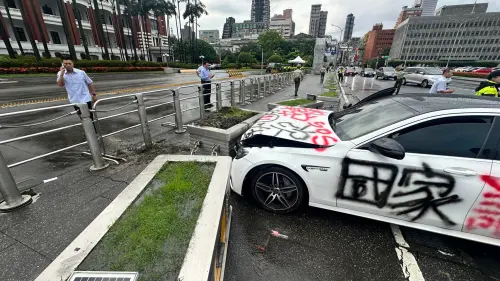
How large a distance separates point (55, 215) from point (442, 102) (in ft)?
16.3

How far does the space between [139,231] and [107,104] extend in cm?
1019

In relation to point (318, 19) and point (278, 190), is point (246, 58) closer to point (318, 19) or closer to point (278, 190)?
point (278, 190)

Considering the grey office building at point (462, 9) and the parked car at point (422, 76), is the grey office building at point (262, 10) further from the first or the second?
the parked car at point (422, 76)

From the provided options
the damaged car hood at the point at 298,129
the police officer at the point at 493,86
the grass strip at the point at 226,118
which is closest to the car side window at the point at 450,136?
the damaged car hood at the point at 298,129

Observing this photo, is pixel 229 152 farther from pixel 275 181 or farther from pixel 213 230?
pixel 213 230

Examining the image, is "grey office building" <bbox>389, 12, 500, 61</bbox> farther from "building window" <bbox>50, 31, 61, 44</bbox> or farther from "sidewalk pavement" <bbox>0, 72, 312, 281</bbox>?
"building window" <bbox>50, 31, 61, 44</bbox>

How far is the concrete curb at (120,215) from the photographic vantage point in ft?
4.09

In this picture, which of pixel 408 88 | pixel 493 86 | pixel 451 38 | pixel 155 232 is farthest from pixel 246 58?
pixel 451 38

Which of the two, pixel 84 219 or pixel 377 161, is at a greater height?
pixel 377 161

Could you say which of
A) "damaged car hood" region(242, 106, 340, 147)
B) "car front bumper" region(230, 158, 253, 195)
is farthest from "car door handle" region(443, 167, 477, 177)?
"car front bumper" region(230, 158, 253, 195)

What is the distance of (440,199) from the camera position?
88.2 inches

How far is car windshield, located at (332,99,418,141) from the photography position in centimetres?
254

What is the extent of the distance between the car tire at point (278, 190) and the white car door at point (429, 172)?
22.6 inches

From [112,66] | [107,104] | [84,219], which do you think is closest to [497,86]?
[84,219]
